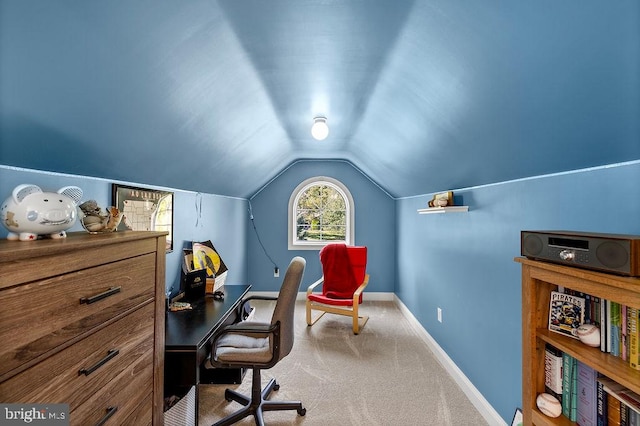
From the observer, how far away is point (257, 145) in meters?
2.94

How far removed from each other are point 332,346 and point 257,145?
7.15 ft

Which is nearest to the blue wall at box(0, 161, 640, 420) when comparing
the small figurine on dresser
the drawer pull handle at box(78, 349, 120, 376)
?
the small figurine on dresser

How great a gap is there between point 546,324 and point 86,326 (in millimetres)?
1685

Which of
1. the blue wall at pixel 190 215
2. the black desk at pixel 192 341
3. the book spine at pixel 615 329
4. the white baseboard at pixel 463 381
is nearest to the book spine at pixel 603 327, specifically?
the book spine at pixel 615 329

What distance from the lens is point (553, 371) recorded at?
3.95ft

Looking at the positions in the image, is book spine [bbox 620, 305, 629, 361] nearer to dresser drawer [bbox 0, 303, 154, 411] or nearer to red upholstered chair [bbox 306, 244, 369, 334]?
dresser drawer [bbox 0, 303, 154, 411]

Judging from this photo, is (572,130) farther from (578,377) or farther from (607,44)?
(578,377)

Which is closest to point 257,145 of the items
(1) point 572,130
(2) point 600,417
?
(1) point 572,130

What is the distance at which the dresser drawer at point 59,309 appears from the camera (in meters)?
0.72

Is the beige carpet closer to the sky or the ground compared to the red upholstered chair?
closer to the ground

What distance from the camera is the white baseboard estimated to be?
6.43 ft

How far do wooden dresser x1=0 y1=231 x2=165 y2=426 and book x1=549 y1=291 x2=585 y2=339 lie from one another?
1665 mm

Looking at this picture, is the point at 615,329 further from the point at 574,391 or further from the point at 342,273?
the point at 342,273

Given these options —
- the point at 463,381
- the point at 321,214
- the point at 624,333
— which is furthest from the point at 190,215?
the point at 624,333
